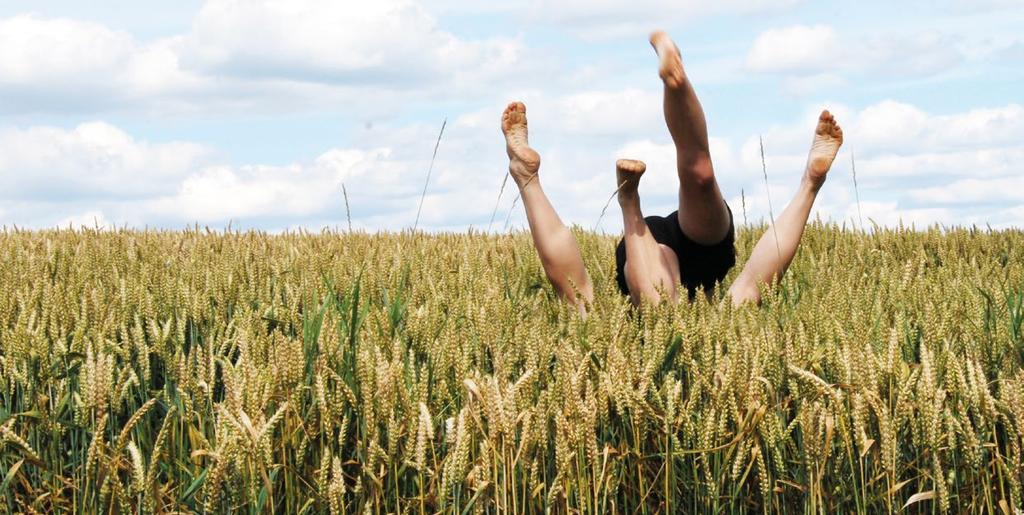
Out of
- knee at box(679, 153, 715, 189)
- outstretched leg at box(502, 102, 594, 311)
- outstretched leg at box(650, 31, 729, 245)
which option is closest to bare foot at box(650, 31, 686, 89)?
outstretched leg at box(650, 31, 729, 245)

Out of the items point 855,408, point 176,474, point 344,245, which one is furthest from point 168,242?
point 855,408

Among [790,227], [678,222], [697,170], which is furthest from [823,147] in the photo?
[697,170]

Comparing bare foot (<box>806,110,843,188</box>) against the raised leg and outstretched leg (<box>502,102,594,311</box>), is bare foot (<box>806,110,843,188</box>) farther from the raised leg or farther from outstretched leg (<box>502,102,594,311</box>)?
outstretched leg (<box>502,102,594,311</box>)

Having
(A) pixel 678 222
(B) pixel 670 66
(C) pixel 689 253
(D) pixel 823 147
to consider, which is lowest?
(C) pixel 689 253

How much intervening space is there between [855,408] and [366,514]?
0.93 meters

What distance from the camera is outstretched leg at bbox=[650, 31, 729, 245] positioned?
3.45 m

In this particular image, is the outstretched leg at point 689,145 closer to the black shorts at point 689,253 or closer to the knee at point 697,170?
the knee at point 697,170

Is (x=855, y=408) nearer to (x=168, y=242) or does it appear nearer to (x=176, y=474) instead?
(x=176, y=474)

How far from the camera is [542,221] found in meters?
3.86

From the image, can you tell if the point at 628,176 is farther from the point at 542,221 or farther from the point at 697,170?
the point at 542,221

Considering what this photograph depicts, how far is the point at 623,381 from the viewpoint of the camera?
80.1 inches

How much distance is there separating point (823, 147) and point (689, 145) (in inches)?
34.5

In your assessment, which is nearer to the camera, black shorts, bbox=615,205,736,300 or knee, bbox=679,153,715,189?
knee, bbox=679,153,715,189

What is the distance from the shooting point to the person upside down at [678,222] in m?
3.56
